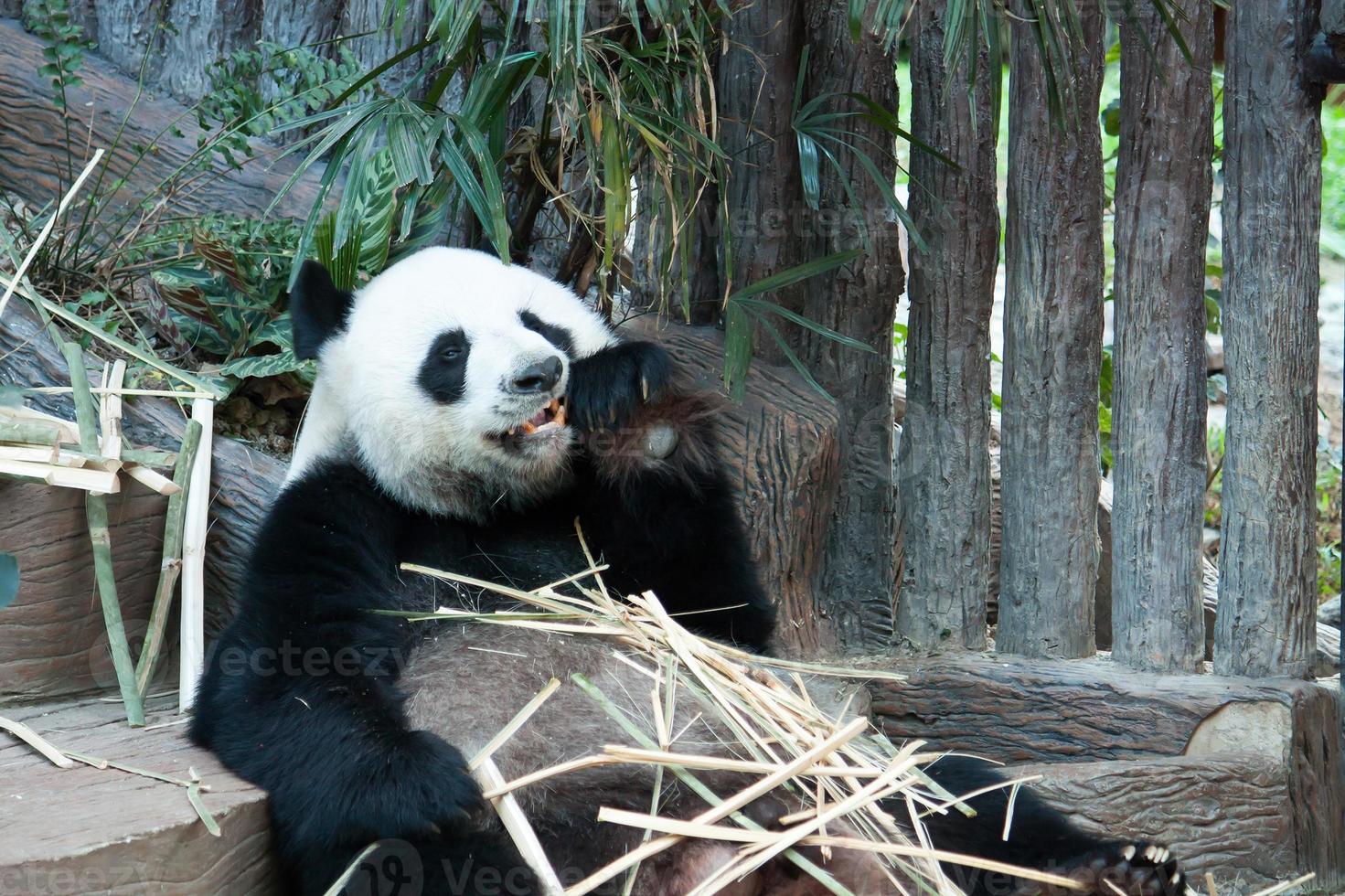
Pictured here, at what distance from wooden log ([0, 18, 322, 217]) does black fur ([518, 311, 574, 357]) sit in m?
1.71

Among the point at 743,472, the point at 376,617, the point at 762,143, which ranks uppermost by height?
the point at 762,143

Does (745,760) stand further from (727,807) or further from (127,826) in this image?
(127,826)

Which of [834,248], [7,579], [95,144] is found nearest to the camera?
[7,579]

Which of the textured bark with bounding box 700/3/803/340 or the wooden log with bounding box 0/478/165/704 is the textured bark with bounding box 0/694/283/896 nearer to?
the wooden log with bounding box 0/478/165/704

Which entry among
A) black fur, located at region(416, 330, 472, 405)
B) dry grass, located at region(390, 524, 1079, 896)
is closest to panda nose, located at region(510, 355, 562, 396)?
black fur, located at region(416, 330, 472, 405)

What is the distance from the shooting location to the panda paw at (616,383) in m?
2.86

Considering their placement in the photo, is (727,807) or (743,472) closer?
(727,807)

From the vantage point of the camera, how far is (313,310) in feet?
10.2

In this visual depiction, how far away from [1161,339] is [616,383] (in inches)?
57.2

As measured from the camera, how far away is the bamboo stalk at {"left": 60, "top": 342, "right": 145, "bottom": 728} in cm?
305

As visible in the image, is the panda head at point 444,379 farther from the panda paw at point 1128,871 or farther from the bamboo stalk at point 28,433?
the panda paw at point 1128,871

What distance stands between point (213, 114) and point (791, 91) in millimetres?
1853

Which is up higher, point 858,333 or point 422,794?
point 858,333
